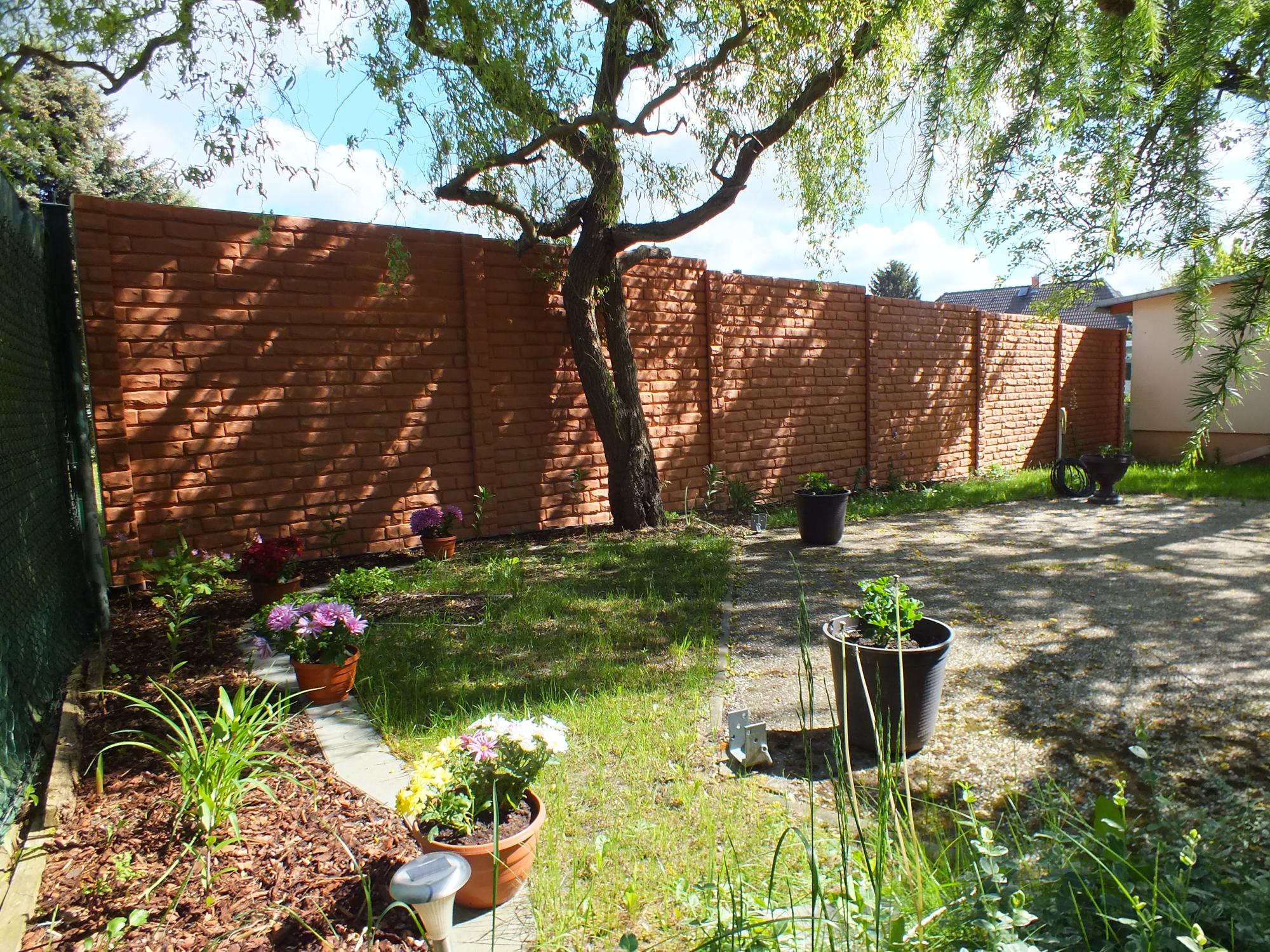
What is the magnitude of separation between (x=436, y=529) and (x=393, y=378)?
4.30 feet

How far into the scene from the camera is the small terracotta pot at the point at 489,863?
2.00 metres

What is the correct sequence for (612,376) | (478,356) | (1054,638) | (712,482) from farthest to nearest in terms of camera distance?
(712,482) → (612,376) → (478,356) → (1054,638)

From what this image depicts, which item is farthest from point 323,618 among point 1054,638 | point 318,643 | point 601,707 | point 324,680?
point 1054,638

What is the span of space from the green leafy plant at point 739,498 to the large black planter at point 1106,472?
413 cm

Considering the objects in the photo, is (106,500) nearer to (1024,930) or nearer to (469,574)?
(469,574)

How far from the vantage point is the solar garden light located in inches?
58.4

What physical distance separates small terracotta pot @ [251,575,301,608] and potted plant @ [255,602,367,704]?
3.84 ft

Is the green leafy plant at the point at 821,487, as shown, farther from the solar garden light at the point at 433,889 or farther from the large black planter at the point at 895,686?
the solar garden light at the point at 433,889

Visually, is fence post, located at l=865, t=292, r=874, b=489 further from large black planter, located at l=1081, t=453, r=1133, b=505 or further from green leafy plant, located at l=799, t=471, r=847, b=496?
green leafy plant, located at l=799, t=471, r=847, b=496

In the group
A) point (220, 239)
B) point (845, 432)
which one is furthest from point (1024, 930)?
point (845, 432)

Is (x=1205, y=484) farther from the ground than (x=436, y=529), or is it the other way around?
(x=436, y=529)

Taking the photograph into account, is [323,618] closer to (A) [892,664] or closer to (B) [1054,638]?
(A) [892,664]

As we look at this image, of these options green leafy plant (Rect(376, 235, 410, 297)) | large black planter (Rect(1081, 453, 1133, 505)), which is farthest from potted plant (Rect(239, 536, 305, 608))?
large black planter (Rect(1081, 453, 1133, 505))

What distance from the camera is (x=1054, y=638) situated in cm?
437
